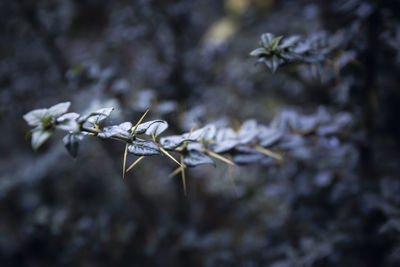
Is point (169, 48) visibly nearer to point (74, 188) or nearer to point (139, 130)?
point (139, 130)

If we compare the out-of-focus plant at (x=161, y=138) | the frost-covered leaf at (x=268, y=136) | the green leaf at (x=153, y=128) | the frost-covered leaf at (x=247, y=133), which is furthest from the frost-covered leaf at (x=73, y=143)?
the frost-covered leaf at (x=268, y=136)

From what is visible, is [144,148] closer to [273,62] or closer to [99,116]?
[99,116]

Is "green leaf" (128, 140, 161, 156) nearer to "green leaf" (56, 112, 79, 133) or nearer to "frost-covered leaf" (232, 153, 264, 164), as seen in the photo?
"green leaf" (56, 112, 79, 133)

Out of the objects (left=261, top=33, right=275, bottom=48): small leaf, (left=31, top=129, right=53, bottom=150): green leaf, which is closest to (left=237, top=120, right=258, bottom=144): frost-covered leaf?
(left=261, top=33, right=275, bottom=48): small leaf

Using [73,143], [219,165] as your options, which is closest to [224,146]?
[73,143]

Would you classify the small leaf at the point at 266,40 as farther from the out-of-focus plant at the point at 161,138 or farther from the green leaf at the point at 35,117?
the green leaf at the point at 35,117
